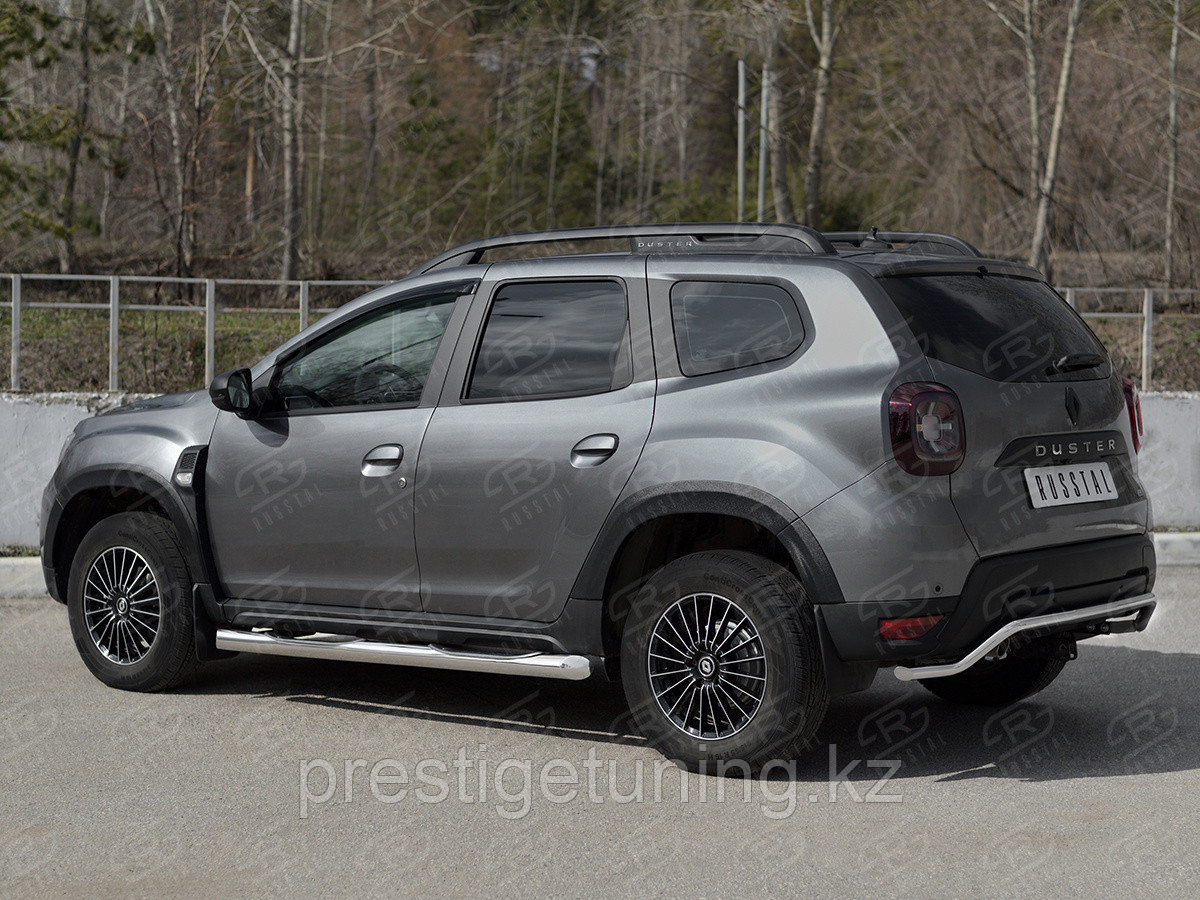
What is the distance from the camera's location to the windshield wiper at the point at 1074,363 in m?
5.23

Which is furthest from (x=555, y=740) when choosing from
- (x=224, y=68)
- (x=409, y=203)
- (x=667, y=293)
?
(x=409, y=203)

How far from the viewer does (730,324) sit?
528 cm

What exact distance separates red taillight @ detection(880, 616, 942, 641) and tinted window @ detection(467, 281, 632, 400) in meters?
1.27

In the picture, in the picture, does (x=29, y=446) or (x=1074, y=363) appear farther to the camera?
(x=29, y=446)

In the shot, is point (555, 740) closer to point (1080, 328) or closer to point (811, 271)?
point (811, 271)

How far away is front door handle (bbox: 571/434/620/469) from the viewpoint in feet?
17.4

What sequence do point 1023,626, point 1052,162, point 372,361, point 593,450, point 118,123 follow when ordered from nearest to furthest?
point 1023,626 < point 593,450 < point 372,361 < point 1052,162 < point 118,123

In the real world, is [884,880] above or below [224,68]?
below

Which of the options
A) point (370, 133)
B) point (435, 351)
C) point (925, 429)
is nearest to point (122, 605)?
point (435, 351)

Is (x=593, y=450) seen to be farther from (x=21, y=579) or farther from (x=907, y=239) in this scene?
(x=21, y=579)

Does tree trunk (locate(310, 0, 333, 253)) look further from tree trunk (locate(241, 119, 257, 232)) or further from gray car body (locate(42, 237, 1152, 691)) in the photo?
gray car body (locate(42, 237, 1152, 691))

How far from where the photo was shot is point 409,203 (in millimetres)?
36438

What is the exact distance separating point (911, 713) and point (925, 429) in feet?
6.09

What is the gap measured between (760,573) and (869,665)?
47 cm
